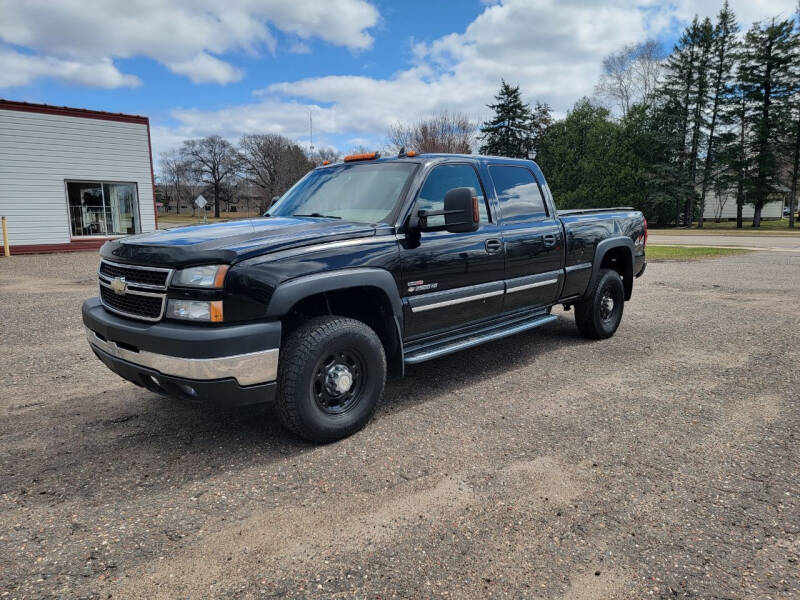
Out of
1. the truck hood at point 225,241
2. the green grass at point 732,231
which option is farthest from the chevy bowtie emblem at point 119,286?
the green grass at point 732,231

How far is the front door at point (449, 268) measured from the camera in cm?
388

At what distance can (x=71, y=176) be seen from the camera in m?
18.3

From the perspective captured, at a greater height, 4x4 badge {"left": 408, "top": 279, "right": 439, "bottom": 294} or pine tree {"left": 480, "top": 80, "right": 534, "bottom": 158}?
pine tree {"left": 480, "top": 80, "right": 534, "bottom": 158}

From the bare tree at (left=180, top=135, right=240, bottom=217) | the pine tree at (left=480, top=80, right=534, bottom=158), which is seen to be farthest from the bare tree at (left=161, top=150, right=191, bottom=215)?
the pine tree at (left=480, top=80, right=534, bottom=158)

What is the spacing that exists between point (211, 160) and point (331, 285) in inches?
3128

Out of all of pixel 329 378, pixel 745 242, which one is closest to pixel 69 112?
pixel 329 378

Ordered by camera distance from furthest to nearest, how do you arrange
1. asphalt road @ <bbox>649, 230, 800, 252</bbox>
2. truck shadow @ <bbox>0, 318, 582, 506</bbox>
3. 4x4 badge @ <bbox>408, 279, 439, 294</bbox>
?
asphalt road @ <bbox>649, 230, 800, 252</bbox>, 4x4 badge @ <bbox>408, 279, 439, 294</bbox>, truck shadow @ <bbox>0, 318, 582, 506</bbox>

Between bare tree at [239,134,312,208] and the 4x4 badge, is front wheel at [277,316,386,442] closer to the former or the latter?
the 4x4 badge

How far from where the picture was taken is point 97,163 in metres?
18.8

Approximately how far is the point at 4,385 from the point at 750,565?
565cm

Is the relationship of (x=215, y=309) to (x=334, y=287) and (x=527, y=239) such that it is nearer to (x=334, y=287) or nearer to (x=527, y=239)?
(x=334, y=287)

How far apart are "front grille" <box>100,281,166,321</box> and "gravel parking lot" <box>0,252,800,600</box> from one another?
0.89 m

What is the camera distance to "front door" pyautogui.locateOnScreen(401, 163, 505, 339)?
388 centimetres

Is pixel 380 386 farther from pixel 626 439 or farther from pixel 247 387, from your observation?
pixel 626 439
